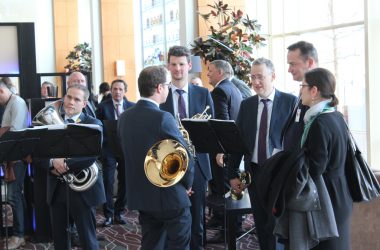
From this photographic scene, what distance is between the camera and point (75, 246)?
625 cm

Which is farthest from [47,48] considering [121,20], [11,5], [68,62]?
[11,5]

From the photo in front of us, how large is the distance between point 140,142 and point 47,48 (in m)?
16.0

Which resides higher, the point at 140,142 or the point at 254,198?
the point at 140,142

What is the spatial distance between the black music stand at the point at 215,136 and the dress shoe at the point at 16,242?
9.51 feet

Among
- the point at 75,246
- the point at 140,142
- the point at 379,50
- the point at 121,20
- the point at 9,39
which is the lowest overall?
the point at 75,246

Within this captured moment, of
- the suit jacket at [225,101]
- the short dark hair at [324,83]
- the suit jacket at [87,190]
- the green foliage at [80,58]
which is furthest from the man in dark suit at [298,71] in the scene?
the green foliage at [80,58]

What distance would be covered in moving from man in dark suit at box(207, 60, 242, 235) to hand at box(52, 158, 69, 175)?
73.1 inches

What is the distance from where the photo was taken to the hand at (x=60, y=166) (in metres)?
4.59

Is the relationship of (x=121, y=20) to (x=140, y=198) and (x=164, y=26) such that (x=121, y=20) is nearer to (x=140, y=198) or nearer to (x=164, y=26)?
(x=164, y=26)

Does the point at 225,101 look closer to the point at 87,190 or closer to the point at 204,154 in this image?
the point at 204,154

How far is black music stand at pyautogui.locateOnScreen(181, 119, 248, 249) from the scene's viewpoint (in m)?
4.29

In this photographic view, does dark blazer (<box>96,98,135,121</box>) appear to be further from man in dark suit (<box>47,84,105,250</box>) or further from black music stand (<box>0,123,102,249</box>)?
black music stand (<box>0,123,102,249</box>)

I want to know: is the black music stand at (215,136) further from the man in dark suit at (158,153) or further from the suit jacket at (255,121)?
the man in dark suit at (158,153)

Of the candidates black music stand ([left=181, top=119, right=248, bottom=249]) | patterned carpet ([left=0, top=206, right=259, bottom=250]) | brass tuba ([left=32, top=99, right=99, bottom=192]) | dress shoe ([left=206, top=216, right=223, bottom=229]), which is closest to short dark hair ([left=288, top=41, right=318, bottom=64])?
black music stand ([left=181, top=119, right=248, bottom=249])
